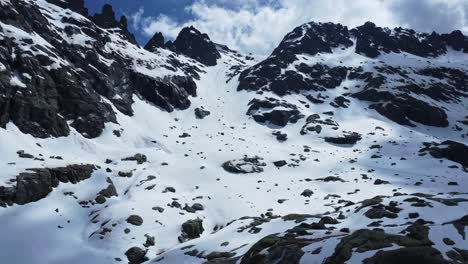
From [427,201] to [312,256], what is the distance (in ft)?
86.4

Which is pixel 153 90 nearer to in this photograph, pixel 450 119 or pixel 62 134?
pixel 62 134

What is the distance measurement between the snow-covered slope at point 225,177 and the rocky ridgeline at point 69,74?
2.60 ft

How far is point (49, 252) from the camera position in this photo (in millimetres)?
55031

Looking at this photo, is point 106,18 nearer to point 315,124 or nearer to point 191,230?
point 315,124

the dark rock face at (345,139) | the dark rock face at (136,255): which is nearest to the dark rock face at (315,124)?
the dark rock face at (345,139)

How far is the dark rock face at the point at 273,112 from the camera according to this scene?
479 feet

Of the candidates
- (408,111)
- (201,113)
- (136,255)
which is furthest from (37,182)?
(408,111)

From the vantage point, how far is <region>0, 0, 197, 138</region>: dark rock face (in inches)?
3356

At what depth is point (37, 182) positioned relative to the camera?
66500mm

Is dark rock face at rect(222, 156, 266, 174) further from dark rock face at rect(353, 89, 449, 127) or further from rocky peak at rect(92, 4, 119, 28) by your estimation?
rocky peak at rect(92, 4, 119, 28)

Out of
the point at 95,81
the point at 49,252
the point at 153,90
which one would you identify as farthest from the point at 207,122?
the point at 49,252

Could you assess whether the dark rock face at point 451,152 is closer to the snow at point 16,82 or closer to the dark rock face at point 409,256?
the dark rock face at point 409,256

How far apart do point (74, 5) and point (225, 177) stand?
116 meters

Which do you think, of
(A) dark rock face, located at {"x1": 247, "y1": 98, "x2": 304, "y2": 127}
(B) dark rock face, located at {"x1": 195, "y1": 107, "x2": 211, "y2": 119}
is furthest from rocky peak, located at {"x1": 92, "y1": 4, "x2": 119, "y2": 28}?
(A) dark rock face, located at {"x1": 247, "y1": 98, "x2": 304, "y2": 127}
